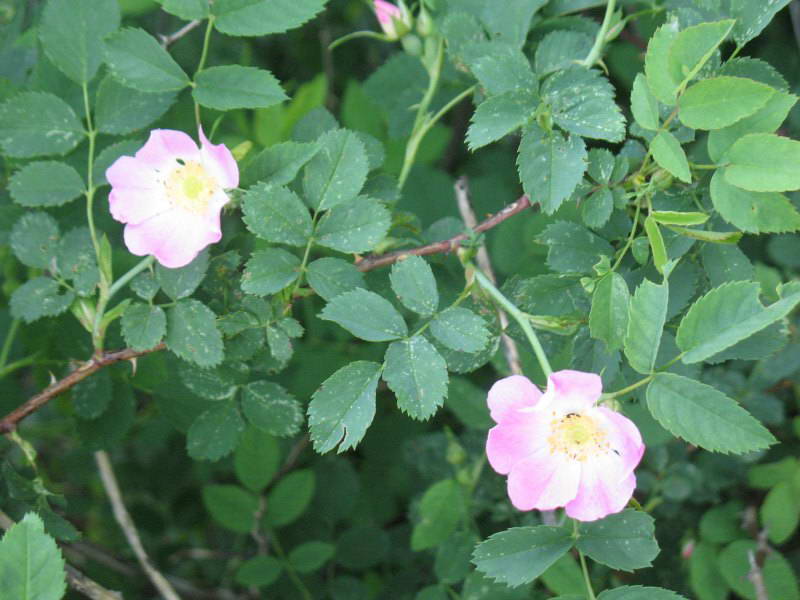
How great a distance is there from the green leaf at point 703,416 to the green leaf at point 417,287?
0.95 ft

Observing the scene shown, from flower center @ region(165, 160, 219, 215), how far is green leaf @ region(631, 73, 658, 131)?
0.57m

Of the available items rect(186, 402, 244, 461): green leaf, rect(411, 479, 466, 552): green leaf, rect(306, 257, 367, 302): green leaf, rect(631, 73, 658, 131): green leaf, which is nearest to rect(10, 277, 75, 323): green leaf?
rect(186, 402, 244, 461): green leaf

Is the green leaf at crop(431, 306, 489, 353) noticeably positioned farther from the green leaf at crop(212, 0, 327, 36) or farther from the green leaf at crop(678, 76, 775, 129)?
the green leaf at crop(212, 0, 327, 36)

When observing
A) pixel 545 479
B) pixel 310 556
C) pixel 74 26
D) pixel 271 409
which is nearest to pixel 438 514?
pixel 310 556

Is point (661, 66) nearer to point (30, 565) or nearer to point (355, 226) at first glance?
point (355, 226)

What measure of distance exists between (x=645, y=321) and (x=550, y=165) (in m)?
0.24

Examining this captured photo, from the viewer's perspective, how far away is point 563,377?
95 centimetres

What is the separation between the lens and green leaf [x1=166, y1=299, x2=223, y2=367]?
1.18 meters

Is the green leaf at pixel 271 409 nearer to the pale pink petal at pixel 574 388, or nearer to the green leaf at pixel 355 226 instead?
the green leaf at pixel 355 226

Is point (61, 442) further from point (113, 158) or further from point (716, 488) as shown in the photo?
point (716, 488)

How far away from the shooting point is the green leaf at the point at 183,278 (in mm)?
1213

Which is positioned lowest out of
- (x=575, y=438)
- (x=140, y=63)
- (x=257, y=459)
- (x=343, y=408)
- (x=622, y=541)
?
(x=257, y=459)

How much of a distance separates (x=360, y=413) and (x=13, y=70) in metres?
1.01

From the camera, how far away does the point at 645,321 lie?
99cm
